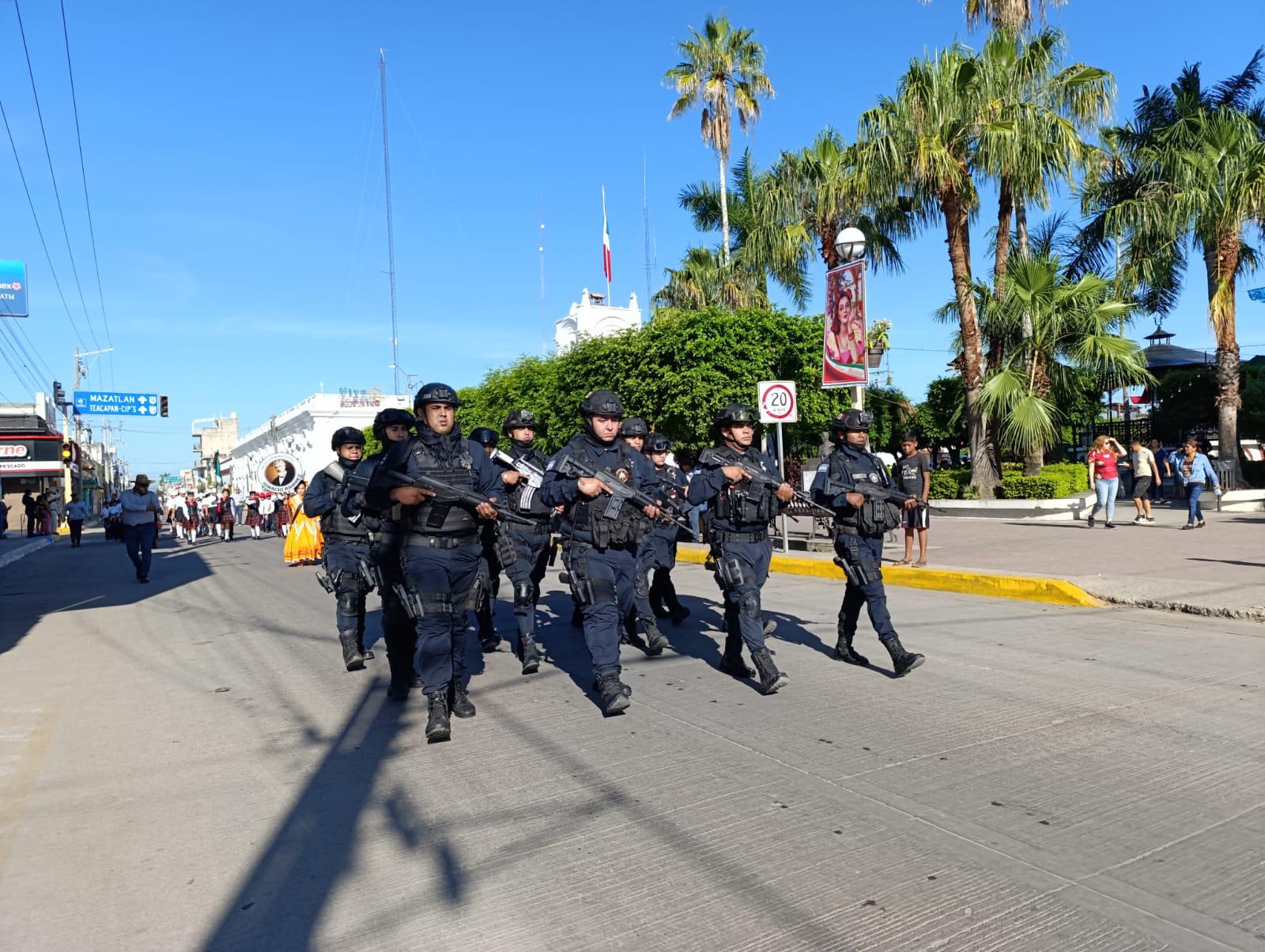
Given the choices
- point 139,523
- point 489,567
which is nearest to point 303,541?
point 139,523

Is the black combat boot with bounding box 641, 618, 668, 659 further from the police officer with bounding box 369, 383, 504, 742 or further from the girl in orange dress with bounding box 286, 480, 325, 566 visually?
the girl in orange dress with bounding box 286, 480, 325, 566

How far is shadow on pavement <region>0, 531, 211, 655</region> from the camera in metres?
11.7

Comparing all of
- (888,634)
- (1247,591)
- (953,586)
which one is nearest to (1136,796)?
(888,634)

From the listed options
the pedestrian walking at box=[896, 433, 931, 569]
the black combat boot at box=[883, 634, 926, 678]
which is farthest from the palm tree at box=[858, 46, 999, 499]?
the black combat boot at box=[883, 634, 926, 678]

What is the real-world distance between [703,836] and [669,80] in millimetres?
31791

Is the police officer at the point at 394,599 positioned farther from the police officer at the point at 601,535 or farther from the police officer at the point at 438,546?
the police officer at the point at 601,535

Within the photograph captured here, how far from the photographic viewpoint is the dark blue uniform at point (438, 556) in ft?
16.9

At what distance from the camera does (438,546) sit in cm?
519

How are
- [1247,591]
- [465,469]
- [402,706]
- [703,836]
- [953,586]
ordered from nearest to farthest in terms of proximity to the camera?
[703,836], [465,469], [402,706], [1247,591], [953,586]

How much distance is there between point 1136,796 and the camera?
12.4ft

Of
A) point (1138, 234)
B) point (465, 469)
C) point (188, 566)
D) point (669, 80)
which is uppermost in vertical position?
point (669, 80)

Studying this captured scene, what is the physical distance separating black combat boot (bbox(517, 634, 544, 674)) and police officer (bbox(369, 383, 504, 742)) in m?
1.22

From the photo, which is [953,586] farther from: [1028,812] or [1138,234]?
[1138,234]

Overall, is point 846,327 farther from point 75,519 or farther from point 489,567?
point 75,519
